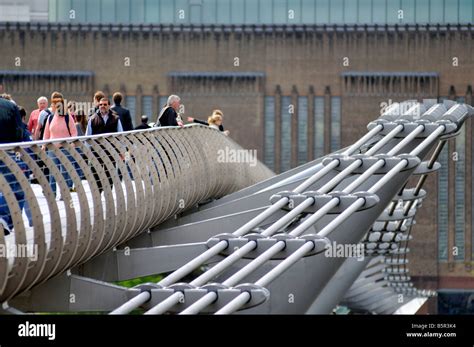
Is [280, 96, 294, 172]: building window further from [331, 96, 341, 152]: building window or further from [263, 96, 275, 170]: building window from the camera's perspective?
[331, 96, 341, 152]: building window

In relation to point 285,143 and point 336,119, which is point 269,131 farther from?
point 336,119

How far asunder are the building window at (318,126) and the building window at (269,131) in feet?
6.09

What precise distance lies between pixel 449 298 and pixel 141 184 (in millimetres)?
59953

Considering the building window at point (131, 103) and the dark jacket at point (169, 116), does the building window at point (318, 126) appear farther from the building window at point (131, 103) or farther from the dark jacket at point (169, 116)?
the dark jacket at point (169, 116)

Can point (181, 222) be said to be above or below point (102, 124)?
below

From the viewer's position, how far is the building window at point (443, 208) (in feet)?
248

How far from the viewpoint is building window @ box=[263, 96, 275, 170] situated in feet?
251

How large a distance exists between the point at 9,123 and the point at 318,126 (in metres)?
63.2

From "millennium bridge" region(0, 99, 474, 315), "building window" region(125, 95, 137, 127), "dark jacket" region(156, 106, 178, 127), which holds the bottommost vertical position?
"building window" region(125, 95, 137, 127)

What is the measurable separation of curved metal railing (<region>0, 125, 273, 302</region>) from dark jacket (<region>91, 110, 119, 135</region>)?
0.35 metres

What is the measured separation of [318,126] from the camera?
7725 cm

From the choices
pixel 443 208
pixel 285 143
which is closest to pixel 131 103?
pixel 285 143

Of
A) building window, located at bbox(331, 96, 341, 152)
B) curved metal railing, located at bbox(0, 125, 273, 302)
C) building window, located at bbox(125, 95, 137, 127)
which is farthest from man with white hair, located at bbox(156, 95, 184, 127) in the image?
building window, located at bbox(331, 96, 341, 152)
